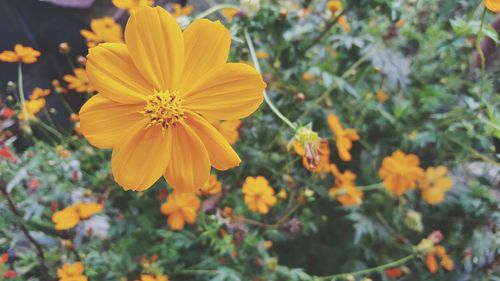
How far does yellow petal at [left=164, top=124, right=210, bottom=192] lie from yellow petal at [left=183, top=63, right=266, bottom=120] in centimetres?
3

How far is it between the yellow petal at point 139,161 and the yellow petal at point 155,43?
0.06 metres

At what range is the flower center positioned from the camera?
495mm

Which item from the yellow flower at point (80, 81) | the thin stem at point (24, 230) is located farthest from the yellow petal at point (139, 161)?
A: the yellow flower at point (80, 81)

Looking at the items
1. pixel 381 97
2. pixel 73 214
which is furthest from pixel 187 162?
pixel 381 97

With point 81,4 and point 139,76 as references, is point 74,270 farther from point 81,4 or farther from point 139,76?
point 81,4

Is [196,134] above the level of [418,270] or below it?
above

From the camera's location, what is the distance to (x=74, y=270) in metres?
0.64

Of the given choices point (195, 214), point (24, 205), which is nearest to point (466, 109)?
point (195, 214)

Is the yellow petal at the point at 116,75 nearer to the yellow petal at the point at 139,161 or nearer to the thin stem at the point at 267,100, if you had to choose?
the yellow petal at the point at 139,161

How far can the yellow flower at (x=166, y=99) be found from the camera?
1.55ft

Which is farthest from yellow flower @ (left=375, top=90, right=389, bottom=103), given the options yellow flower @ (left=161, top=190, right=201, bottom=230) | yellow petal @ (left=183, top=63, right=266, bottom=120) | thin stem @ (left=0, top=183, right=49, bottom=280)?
thin stem @ (left=0, top=183, right=49, bottom=280)

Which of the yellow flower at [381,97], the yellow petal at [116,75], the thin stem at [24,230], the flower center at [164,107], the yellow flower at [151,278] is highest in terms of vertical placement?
the yellow flower at [381,97]

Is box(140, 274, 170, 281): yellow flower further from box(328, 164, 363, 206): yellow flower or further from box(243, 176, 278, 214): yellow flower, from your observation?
box(328, 164, 363, 206): yellow flower

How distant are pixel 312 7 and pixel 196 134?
644 millimetres
